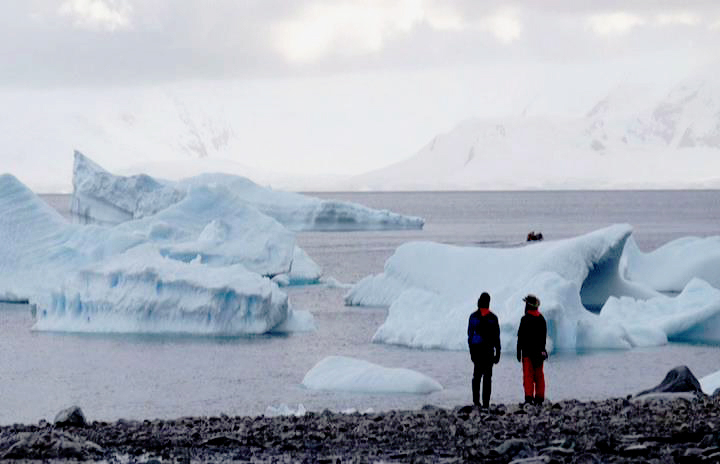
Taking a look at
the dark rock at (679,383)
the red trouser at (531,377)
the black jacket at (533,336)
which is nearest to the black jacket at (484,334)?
the black jacket at (533,336)

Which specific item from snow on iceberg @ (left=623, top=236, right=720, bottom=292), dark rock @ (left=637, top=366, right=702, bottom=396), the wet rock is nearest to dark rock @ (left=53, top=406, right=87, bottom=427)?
the wet rock

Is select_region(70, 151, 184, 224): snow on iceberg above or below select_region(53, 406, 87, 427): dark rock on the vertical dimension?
above

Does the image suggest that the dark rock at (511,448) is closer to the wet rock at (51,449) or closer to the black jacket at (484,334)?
the wet rock at (51,449)

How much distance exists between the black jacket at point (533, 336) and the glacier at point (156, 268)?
13568 mm

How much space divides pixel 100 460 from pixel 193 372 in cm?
1178

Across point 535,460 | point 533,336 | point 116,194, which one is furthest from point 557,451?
point 116,194

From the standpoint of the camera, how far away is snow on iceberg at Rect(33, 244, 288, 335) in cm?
2564

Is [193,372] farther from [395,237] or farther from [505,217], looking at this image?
[505,217]

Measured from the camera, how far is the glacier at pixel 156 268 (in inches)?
1018

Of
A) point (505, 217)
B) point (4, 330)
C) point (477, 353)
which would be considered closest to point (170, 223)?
point (4, 330)

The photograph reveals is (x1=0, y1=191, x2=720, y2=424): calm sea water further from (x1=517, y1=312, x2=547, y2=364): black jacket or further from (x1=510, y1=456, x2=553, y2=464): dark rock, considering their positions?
(x1=510, y1=456, x2=553, y2=464): dark rock

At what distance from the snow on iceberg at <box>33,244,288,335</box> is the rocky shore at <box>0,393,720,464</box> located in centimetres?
1371

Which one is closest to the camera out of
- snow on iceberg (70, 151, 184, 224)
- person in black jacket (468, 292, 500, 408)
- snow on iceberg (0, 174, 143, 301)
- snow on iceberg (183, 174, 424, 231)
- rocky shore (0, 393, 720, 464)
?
rocky shore (0, 393, 720, 464)

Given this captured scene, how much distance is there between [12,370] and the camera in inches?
847
